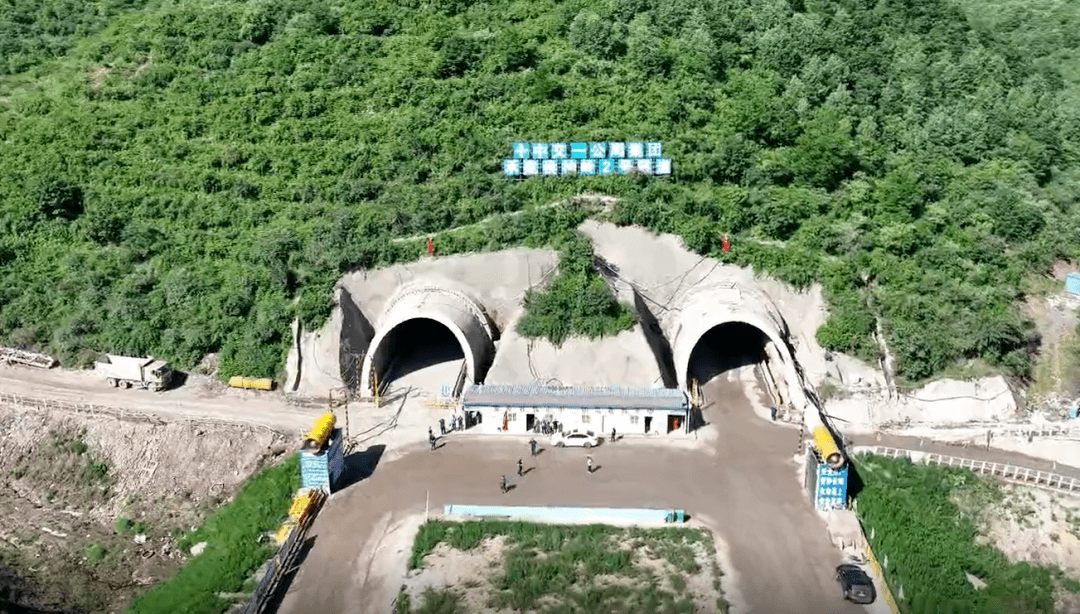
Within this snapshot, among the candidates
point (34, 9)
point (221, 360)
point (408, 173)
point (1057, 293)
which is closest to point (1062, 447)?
point (1057, 293)

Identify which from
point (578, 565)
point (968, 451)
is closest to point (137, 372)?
point (578, 565)

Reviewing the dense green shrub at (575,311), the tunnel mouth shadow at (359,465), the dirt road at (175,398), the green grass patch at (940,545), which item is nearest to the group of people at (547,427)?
the dense green shrub at (575,311)

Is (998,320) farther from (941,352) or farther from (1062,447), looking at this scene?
(1062,447)

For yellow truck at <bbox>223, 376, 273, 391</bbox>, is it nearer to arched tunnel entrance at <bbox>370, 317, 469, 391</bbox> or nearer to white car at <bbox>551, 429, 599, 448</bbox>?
arched tunnel entrance at <bbox>370, 317, 469, 391</bbox>

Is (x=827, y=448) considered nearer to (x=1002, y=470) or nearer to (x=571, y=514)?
(x=1002, y=470)

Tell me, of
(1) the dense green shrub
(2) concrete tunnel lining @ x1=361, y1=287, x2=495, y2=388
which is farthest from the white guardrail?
(2) concrete tunnel lining @ x1=361, y1=287, x2=495, y2=388

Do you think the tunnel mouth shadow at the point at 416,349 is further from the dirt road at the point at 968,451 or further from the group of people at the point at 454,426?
the dirt road at the point at 968,451
